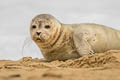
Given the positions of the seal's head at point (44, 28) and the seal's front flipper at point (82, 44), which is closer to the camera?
the seal's head at point (44, 28)

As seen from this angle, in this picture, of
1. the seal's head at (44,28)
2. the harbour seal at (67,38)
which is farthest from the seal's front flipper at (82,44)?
the seal's head at (44,28)

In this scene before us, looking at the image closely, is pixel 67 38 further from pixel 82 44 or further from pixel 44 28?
pixel 44 28

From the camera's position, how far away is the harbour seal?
20.9 feet

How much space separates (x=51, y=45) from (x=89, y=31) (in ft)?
3.71

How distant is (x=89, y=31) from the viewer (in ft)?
22.4

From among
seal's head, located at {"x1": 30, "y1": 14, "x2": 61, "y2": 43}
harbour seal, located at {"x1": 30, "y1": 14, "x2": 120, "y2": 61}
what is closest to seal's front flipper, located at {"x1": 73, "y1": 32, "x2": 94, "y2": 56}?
harbour seal, located at {"x1": 30, "y1": 14, "x2": 120, "y2": 61}

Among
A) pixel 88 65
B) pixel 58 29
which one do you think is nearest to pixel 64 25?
pixel 58 29

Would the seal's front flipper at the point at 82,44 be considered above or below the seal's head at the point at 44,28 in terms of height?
below

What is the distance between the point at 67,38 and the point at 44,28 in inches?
31.3

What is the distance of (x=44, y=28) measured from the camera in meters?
6.31

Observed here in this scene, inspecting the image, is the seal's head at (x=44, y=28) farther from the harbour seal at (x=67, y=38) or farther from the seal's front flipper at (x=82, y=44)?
the seal's front flipper at (x=82, y=44)

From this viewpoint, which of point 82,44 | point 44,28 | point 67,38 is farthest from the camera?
point 67,38

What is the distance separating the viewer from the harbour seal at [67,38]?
6379mm

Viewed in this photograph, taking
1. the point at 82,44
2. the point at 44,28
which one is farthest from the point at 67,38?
the point at 44,28
